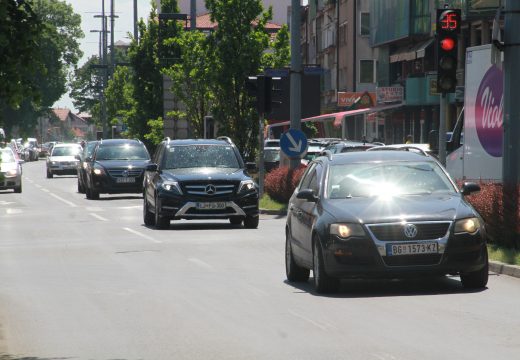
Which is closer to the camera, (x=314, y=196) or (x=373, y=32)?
(x=314, y=196)

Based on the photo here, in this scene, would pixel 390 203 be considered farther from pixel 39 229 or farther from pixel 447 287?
pixel 39 229

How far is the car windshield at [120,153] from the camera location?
44375mm

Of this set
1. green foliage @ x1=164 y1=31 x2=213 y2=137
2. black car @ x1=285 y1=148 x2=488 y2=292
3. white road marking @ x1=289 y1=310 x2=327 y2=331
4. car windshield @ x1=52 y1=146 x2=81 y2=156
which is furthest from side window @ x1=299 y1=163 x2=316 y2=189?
car windshield @ x1=52 y1=146 x2=81 y2=156

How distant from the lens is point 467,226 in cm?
1398

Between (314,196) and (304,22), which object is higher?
(304,22)

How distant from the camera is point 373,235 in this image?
1380 cm

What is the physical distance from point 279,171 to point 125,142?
10.0 meters

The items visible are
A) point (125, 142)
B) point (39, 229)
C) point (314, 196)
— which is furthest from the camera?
point (125, 142)

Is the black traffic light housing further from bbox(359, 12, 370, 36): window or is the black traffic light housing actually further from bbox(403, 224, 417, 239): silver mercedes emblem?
bbox(359, 12, 370, 36): window

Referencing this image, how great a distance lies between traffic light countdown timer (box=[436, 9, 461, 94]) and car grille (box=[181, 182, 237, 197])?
6.76m

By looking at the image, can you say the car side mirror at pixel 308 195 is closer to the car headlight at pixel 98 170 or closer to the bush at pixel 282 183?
the bush at pixel 282 183

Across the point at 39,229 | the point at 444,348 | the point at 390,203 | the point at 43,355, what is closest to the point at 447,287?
the point at 390,203

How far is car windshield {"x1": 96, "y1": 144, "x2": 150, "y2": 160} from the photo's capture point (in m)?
44.4

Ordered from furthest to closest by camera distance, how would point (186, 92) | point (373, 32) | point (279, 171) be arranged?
point (373, 32) → point (186, 92) → point (279, 171)
